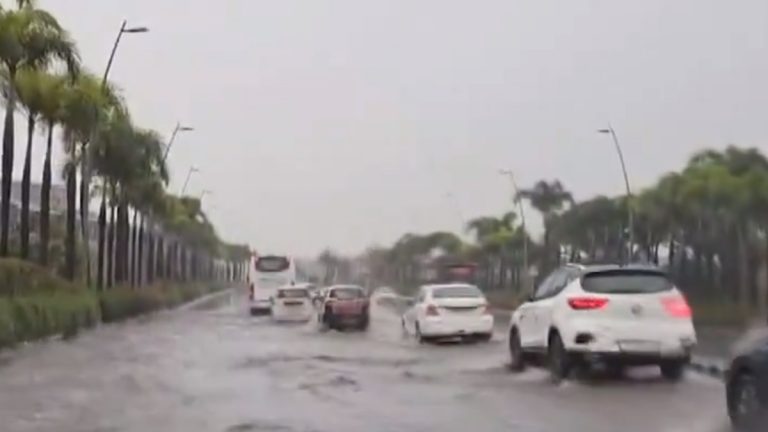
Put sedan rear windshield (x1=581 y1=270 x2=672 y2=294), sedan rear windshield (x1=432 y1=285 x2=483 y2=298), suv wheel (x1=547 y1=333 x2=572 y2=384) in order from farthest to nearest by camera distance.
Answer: sedan rear windshield (x1=432 y1=285 x2=483 y2=298), suv wheel (x1=547 y1=333 x2=572 y2=384), sedan rear windshield (x1=581 y1=270 x2=672 y2=294)

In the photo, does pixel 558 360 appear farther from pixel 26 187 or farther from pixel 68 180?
pixel 68 180

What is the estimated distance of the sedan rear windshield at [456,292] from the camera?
1390 inches

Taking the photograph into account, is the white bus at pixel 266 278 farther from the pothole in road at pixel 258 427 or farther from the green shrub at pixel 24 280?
the pothole in road at pixel 258 427

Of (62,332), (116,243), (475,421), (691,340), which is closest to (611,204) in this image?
(116,243)

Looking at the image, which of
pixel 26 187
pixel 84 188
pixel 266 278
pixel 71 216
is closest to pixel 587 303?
pixel 26 187

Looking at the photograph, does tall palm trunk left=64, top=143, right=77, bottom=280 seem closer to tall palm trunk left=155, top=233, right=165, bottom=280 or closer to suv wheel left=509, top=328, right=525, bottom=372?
suv wheel left=509, top=328, right=525, bottom=372

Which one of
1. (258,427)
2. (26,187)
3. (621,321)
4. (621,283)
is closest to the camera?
(258,427)

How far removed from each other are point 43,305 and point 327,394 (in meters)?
21.3

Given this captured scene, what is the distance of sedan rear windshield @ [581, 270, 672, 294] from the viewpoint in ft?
68.2

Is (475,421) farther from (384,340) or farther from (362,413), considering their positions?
(384,340)

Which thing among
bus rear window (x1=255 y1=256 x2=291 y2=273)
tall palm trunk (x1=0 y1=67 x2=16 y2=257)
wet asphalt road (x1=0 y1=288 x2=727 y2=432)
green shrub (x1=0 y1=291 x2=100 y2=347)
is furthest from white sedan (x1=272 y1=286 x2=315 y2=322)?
wet asphalt road (x1=0 y1=288 x2=727 y2=432)

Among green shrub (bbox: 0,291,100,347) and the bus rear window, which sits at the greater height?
the bus rear window

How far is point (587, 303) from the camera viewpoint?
67.8 ft

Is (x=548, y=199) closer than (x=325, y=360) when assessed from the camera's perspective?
No
